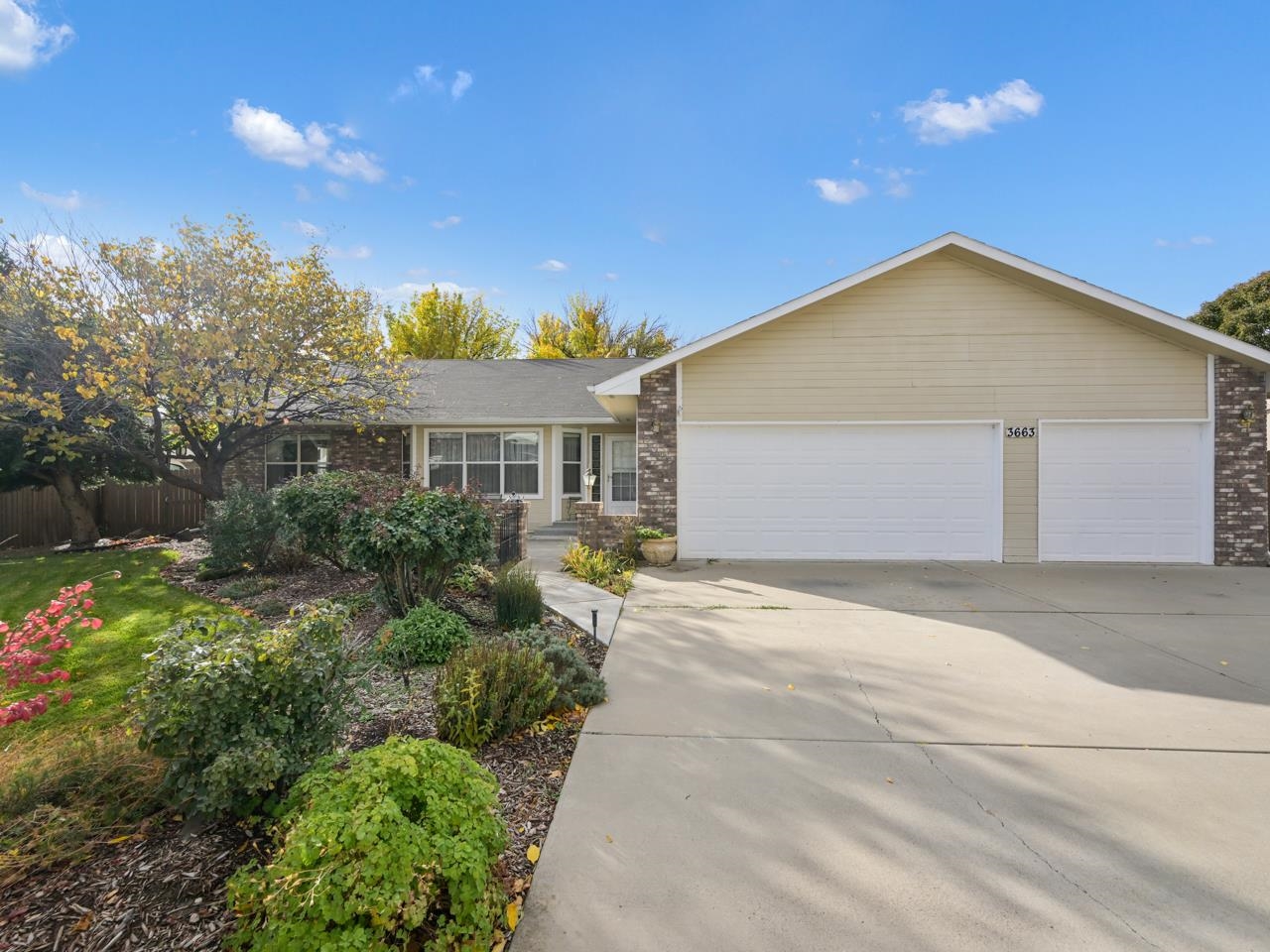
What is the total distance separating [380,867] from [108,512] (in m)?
17.0

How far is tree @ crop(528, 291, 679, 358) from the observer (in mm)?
29578

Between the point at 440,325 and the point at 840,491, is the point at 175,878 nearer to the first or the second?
the point at 840,491

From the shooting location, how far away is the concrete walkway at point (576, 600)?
6.08 m

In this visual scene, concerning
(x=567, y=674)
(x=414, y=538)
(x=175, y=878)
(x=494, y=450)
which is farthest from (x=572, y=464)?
(x=175, y=878)

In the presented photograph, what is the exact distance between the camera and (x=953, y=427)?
9945 millimetres

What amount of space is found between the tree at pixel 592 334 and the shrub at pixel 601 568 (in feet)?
69.2

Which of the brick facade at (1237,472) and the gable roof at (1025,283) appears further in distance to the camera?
the brick facade at (1237,472)

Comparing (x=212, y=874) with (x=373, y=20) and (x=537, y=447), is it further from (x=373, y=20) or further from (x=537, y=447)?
(x=537, y=447)

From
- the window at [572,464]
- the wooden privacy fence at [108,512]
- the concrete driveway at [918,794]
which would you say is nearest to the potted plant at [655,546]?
the concrete driveway at [918,794]

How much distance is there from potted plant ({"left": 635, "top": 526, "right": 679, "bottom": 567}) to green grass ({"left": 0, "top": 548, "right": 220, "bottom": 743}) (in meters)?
5.86

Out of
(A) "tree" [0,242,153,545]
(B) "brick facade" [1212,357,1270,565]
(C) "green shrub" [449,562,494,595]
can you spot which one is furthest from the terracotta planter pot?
(A) "tree" [0,242,153,545]

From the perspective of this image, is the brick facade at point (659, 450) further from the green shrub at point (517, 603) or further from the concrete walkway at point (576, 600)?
the green shrub at point (517, 603)

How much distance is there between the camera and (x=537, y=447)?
46.0 ft

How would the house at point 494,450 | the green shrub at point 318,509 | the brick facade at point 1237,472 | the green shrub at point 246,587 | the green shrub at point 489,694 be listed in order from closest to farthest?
1. the green shrub at point 489,694
2. the green shrub at point 318,509
3. the green shrub at point 246,587
4. the brick facade at point 1237,472
5. the house at point 494,450
